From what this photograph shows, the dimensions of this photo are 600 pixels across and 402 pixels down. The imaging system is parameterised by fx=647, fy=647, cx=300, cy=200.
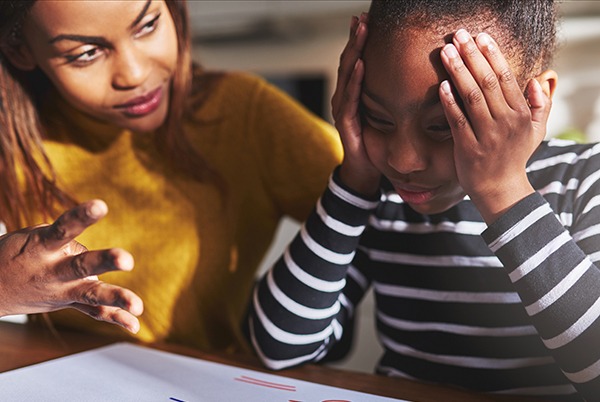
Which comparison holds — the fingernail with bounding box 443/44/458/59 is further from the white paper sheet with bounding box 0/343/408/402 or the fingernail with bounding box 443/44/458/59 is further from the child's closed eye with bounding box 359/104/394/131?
the white paper sheet with bounding box 0/343/408/402

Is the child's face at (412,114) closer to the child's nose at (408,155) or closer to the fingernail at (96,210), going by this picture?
the child's nose at (408,155)

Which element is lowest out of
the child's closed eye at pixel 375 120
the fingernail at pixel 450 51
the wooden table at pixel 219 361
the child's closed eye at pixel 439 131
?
the wooden table at pixel 219 361

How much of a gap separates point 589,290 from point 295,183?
43 cm

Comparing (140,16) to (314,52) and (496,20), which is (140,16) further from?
(314,52)

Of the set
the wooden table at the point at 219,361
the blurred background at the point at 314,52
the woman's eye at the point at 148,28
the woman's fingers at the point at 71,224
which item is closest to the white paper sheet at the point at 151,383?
the wooden table at the point at 219,361

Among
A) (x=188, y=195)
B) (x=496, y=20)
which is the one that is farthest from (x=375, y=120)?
(x=188, y=195)

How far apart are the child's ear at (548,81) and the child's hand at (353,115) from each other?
0.16 metres

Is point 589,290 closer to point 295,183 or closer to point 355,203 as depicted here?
point 355,203

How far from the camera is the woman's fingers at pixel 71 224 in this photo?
47 cm

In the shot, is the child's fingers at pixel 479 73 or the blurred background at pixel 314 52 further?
the blurred background at pixel 314 52

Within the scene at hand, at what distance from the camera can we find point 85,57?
74cm

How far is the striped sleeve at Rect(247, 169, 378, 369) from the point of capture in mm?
676

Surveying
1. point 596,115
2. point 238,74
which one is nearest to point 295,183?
point 238,74

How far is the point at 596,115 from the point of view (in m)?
2.04
